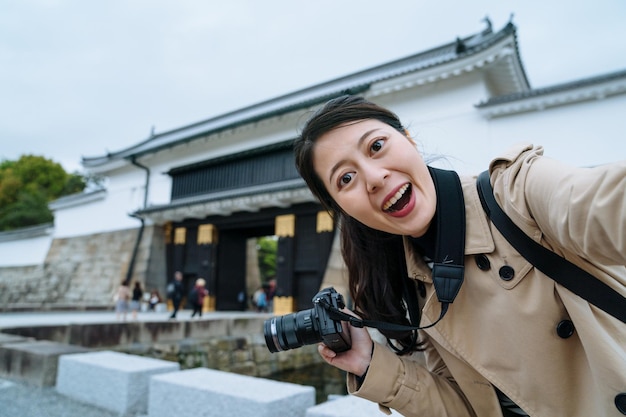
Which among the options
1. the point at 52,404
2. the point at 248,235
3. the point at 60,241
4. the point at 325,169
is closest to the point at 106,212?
the point at 60,241

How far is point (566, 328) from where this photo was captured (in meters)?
0.91

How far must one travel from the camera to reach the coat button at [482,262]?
1003mm

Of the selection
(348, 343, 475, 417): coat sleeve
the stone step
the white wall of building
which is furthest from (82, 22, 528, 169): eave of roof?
(348, 343, 475, 417): coat sleeve

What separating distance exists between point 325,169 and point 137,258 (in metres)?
14.6

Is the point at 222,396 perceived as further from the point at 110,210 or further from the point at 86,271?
the point at 86,271

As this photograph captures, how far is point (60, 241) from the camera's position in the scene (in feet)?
54.2

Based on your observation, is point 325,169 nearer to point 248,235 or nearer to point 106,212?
point 248,235

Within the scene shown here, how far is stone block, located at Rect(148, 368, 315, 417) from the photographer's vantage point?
88.2 inches

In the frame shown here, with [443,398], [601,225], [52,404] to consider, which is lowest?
[52,404]

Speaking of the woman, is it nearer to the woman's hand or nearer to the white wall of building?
the woman's hand

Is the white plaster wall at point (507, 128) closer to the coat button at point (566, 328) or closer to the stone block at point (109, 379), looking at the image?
the stone block at point (109, 379)

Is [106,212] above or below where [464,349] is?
above

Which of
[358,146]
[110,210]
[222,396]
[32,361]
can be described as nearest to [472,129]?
[222,396]

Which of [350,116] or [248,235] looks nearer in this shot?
[350,116]
